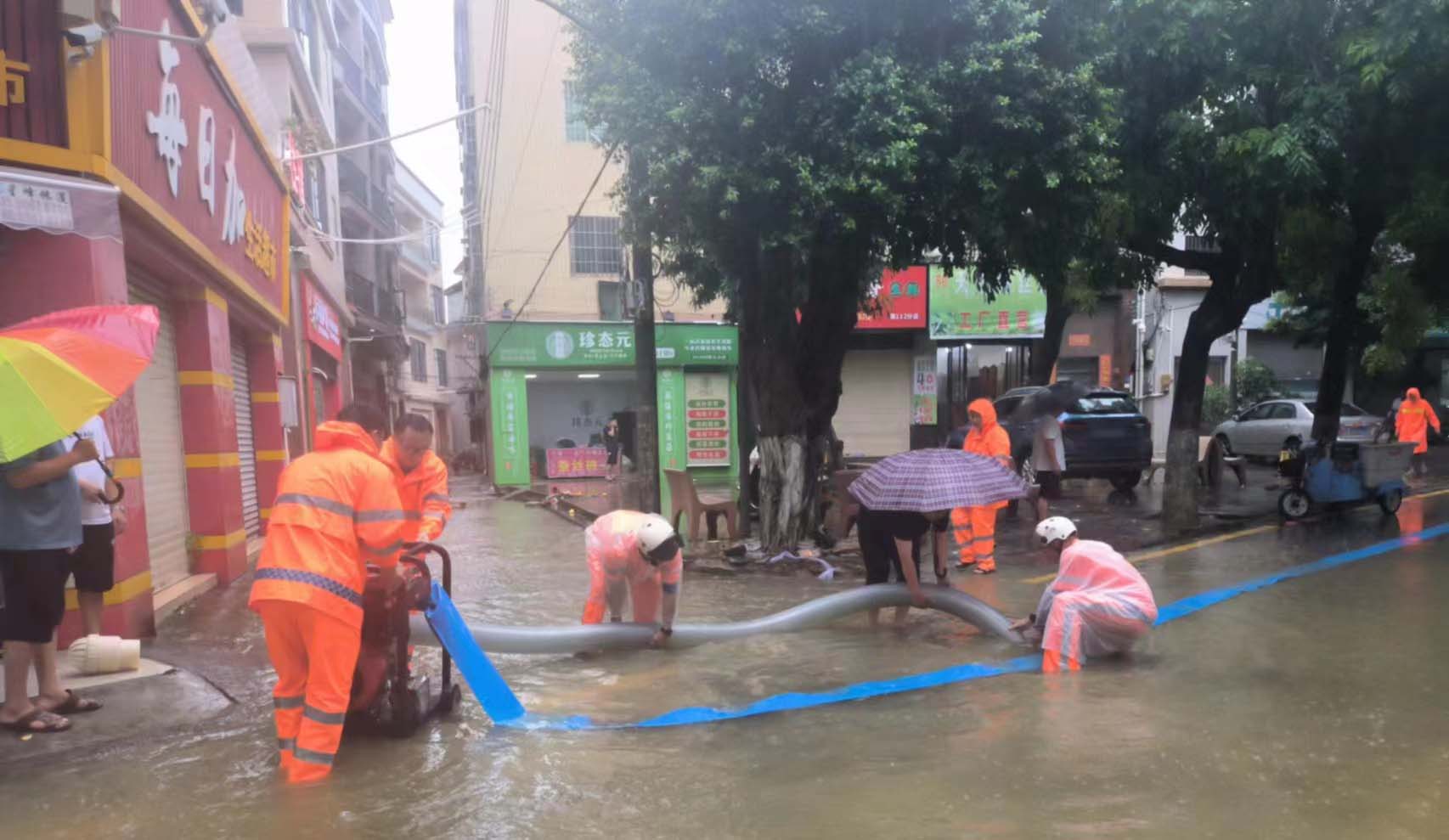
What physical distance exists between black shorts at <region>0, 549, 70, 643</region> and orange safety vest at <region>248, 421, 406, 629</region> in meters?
1.37

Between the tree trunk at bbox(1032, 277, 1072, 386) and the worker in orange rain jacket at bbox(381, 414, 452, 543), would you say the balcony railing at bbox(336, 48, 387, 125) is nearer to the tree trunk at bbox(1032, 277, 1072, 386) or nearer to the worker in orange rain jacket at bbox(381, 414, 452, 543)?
the tree trunk at bbox(1032, 277, 1072, 386)

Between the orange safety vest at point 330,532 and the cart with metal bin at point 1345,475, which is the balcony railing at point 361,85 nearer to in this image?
the orange safety vest at point 330,532

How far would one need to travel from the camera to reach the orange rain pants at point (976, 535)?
27.8 feet

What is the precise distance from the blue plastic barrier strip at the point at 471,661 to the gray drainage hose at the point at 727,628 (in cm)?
60

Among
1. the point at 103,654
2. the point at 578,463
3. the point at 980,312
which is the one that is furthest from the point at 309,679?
the point at 980,312

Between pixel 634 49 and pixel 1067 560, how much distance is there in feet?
19.2

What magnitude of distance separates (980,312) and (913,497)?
51.3ft

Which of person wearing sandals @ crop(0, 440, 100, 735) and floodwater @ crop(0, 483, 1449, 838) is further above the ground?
person wearing sandals @ crop(0, 440, 100, 735)

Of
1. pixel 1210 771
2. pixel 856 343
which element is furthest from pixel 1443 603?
pixel 856 343

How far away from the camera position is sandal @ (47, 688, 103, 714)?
4.32m

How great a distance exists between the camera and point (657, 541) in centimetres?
488

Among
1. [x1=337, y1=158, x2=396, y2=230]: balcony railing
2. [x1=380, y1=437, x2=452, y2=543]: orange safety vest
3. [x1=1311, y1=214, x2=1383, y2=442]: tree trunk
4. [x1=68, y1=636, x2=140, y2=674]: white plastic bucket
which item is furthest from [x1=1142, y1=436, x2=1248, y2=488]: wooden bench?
[x1=337, y1=158, x2=396, y2=230]: balcony railing

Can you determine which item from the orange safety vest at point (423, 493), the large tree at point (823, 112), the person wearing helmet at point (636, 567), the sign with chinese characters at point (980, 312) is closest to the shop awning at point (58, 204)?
the orange safety vest at point (423, 493)

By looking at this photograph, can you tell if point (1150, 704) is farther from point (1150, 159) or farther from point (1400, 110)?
point (1400, 110)
